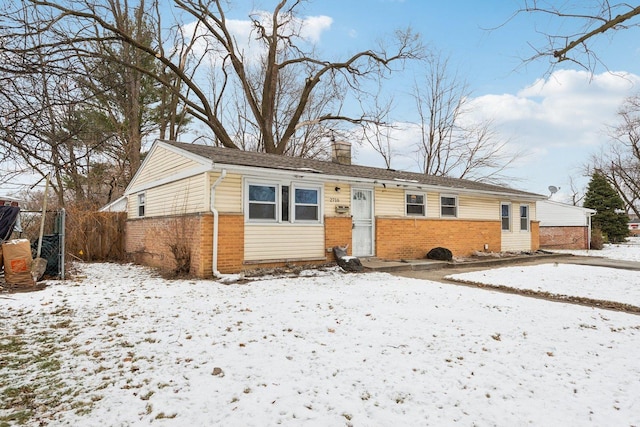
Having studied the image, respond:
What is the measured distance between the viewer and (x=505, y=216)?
16.8 metres

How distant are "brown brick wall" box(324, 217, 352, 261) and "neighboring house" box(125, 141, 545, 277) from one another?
0.03 metres

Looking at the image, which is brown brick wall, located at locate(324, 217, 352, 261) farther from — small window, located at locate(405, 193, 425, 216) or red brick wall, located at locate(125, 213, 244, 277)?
small window, located at locate(405, 193, 425, 216)

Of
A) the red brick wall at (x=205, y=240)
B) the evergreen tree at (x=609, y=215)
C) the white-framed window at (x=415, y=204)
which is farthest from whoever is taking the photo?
the evergreen tree at (x=609, y=215)

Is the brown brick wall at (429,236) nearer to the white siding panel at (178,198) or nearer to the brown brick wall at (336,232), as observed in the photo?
the brown brick wall at (336,232)

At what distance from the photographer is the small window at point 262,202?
10.0 m

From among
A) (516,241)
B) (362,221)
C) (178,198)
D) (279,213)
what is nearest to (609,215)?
(516,241)

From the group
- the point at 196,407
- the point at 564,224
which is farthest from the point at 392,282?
the point at 564,224

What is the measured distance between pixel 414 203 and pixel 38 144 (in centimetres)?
1156

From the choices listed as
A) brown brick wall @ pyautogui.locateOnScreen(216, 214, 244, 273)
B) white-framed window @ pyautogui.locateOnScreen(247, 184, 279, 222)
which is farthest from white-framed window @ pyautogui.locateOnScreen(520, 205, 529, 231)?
brown brick wall @ pyautogui.locateOnScreen(216, 214, 244, 273)

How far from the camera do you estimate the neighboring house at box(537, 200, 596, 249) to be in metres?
23.0

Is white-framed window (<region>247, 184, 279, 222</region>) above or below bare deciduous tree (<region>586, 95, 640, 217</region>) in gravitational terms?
below

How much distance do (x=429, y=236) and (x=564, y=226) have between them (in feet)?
50.3

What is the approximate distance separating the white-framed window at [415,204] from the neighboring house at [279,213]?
0.12 feet

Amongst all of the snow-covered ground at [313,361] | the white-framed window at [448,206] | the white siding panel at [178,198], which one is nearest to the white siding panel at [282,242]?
the white siding panel at [178,198]
